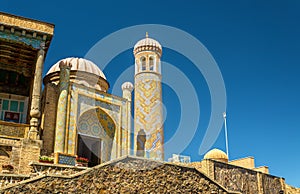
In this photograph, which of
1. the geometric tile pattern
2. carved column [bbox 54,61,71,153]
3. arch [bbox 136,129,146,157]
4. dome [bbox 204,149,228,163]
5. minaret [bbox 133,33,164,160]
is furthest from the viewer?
the geometric tile pattern

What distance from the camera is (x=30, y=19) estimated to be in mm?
16172

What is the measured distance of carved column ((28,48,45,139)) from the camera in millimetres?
14652

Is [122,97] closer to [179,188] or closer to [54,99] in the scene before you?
[54,99]

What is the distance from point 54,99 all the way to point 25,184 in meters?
8.55

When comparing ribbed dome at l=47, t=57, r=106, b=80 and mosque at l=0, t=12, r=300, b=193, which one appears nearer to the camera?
mosque at l=0, t=12, r=300, b=193

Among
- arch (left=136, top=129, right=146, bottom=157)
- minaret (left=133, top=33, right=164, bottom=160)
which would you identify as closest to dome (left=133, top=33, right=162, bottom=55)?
minaret (left=133, top=33, right=164, bottom=160)

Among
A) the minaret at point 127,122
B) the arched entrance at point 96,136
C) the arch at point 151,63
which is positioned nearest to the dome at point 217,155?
the minaret at point 127,122

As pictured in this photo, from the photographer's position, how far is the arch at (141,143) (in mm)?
A: 22297

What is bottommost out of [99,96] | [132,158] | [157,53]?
[132,158]

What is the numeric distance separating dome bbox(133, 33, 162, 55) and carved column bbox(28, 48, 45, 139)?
1451cm

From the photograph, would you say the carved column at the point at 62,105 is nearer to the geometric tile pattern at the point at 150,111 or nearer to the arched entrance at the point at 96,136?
the arched entrance at the point at 96,136

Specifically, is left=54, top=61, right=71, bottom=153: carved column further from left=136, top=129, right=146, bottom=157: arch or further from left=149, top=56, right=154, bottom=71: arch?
left=149, top=56, right=154, bottom=71: arch

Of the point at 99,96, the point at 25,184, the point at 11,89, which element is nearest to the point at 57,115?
the point at 99,96

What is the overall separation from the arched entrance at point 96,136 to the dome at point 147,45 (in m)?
11.2
